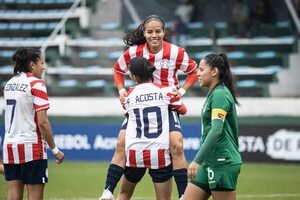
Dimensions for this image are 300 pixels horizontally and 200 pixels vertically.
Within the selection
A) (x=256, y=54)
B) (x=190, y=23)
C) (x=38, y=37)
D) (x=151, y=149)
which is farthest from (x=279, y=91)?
(x=151, y=149)

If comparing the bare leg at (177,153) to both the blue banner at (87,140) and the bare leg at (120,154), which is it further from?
the blue banner at (87,140)

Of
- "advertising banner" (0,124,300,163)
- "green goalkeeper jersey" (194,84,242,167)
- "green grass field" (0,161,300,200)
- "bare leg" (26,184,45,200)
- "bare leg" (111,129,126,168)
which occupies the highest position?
"green goalkeeper jersey" (194,84,242,167)

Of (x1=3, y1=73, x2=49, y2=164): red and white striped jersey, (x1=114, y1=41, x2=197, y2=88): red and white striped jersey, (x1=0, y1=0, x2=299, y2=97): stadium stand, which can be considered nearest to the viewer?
(x1=3, y1=73, x2=49, y2=164): red and white striped jersey

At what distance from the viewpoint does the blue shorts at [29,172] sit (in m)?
9.87

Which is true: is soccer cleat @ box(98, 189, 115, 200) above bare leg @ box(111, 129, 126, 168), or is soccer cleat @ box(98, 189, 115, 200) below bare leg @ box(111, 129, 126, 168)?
below

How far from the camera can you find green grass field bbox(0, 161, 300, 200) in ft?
48.0

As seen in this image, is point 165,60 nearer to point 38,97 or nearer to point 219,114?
point 38,97

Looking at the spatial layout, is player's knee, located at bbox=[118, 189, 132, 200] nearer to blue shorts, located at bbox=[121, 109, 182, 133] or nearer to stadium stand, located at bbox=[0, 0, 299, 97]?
blue shorts, located at bbox=[121, 109, 182, 133]

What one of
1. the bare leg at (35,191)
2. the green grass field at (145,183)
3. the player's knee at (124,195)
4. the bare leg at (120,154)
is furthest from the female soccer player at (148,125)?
the green grass field at (145,183)

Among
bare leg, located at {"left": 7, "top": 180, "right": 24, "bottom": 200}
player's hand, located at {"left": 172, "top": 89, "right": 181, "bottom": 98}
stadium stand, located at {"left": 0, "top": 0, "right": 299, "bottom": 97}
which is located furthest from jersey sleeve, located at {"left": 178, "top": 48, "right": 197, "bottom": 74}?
stadium stand, located at {"left": 0, "top": 0, "right": 299, "bottom": 97}

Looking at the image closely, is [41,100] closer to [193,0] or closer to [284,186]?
[284,186]

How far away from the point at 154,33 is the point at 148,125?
1518 mm

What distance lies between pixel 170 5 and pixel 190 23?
1.23 metres

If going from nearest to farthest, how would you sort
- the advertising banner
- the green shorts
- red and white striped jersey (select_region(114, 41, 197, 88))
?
the green shorts < red and white striped jersey (select_region(114, 41, 197, 88)) < the advertising banner
